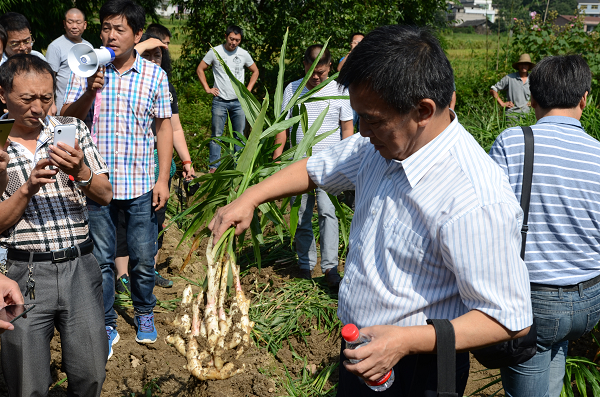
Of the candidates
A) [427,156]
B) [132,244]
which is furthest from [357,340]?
[132,244]

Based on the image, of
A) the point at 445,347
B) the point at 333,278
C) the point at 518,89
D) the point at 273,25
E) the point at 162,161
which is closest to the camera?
the point at 445,347

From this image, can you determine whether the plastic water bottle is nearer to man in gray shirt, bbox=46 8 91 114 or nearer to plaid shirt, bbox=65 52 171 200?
plaid shirt, bbox=65 52 171 200

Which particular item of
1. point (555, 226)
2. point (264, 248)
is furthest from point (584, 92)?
point (264, 248)

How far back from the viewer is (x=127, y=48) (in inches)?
125

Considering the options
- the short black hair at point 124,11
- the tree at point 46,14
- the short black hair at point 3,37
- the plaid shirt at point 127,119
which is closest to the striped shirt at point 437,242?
the plaid shirt at point 127,119

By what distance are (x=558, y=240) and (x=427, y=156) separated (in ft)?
3.34

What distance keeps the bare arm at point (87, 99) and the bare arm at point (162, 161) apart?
47 centimetres

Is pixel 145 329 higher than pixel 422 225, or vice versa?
pixel 422 225

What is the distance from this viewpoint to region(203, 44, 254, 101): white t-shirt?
22.8ft

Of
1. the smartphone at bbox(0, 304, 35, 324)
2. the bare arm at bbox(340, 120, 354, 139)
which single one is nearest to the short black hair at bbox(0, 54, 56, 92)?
the smartphone at bbox(0, 304, 35, 324)

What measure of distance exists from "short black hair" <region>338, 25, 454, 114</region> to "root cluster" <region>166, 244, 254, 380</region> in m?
1.22

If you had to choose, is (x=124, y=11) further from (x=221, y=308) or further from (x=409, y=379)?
(x=409, y=379)

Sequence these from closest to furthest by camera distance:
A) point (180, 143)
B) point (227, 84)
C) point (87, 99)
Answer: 1. point (87, 99)
2. point (180, 143)
3. point (227, 84)

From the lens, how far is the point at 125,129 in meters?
3.21
